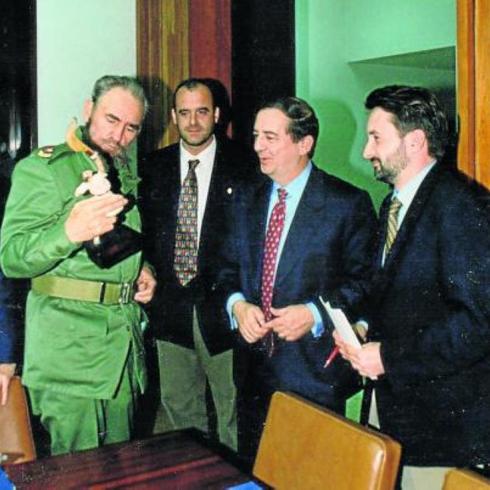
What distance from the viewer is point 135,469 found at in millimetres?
1435

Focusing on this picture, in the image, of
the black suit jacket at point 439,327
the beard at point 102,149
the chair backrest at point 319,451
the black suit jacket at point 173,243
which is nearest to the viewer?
the chair backrest at point 319,451

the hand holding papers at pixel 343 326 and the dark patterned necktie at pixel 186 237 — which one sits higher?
the dark patterned necktie at pixel 186 237

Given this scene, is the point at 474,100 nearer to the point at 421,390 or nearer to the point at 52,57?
the point at 421,390

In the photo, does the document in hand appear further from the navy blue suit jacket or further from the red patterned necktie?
the navy blue suit jacket

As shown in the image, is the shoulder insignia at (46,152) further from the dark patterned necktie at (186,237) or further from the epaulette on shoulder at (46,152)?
the dark patterned necktie at (186,237)

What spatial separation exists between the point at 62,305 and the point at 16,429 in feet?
1.47

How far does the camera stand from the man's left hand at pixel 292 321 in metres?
2.25

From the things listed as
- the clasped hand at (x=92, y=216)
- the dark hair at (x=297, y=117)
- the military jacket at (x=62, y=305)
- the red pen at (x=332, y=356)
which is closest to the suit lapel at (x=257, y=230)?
the dark hair at (x=297, y=117)

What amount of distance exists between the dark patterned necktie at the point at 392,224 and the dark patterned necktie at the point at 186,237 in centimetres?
109

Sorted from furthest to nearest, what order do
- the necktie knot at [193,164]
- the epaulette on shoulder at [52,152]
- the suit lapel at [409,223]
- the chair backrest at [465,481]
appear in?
the necktie knot at [193,164] < the epaulette on shoulder at [52,152] < the suit lapel at [409,223] < the chair backrest at [465,481]

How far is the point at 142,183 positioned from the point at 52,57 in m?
0.96

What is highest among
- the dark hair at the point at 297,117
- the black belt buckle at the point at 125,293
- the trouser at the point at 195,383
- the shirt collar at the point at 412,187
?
the dark hair at the point at 297,117

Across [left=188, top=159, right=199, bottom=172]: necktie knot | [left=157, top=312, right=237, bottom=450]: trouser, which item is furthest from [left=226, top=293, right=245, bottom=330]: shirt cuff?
[left=188, top=159, right=199, bottom=172]: necktie knot

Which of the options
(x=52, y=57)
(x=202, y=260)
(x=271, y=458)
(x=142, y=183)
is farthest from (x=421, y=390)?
(x=52, y=57)
